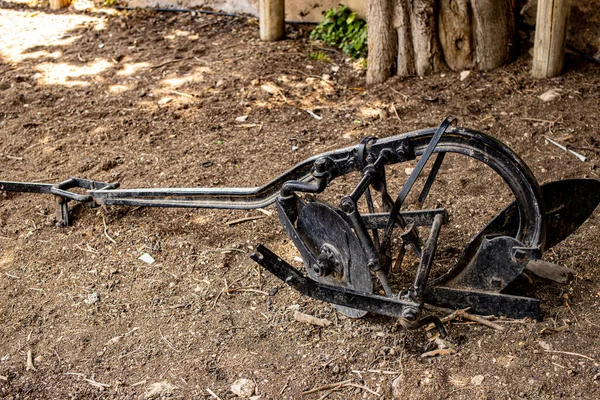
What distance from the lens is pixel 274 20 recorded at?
6992mm

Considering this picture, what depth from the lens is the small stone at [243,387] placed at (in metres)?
3.14

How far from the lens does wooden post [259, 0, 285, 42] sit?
696 centimetres

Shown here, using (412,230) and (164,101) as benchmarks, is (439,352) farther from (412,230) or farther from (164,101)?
(164,101)

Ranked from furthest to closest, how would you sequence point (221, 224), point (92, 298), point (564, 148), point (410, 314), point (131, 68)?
point (131, 68)
point (564, 148)
point (221, 224)
point (92, 298)
point (410, 314)

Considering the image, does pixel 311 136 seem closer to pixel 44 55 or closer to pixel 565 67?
pixel 565 67

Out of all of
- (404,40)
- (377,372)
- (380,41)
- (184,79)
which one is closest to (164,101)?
(184,79)

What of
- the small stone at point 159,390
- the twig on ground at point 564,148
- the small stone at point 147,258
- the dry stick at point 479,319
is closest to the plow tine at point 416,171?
the dry stick at point 479,319

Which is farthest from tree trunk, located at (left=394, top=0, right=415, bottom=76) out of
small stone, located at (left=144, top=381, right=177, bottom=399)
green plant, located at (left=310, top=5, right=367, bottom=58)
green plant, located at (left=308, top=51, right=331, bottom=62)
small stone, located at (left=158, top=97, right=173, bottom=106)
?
small stone, located at (left=144, top=381, right=177, bottom=399)

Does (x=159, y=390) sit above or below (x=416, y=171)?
below

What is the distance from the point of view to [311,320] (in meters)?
3.50

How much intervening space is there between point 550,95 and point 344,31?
2.29 meters

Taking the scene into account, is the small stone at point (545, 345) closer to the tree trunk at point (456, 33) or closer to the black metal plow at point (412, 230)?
the black metal plow at point (412, 230)

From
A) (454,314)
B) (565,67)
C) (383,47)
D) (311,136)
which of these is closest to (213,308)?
(454,314)

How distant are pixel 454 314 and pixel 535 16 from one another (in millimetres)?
3592
